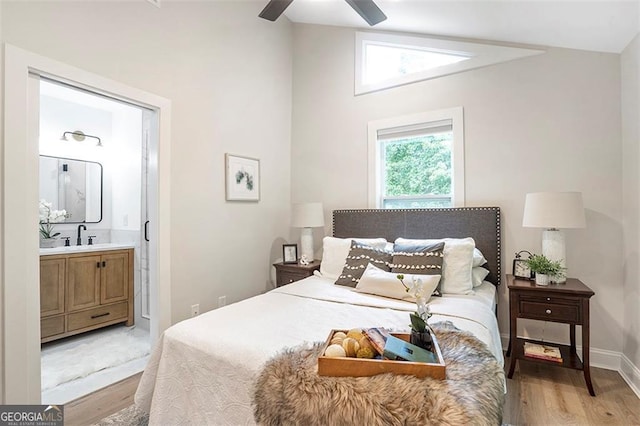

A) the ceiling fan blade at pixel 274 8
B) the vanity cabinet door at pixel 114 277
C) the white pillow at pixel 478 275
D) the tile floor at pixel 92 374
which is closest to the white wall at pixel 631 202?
the white pillow at pixel 478 275

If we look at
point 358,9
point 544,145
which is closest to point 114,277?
point 358,9

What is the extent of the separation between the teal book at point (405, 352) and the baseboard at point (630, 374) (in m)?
2.03

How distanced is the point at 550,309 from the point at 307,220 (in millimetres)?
2201

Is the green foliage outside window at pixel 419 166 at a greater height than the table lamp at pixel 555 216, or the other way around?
the green foliage outside window at pixel 419 166

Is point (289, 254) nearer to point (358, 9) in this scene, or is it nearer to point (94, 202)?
point (358, 9)

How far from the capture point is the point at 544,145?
267 cm

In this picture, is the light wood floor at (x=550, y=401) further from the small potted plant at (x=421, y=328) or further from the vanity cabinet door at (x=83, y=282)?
the vanity cabinet door at (x=83, y=282)

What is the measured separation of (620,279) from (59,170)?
223 inches

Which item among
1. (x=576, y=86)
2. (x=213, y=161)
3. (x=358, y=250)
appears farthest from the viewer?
(x=213, y=161)

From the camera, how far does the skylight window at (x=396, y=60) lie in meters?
3.19

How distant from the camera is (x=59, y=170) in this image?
12.1ft

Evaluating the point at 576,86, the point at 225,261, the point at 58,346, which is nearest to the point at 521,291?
the point at 576,86

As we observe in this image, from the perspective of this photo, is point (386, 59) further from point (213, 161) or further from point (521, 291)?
point (521, 291)

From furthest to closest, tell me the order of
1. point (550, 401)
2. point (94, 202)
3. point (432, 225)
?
1. point (94, 202)
2. point (432, 225)
3. point (550, 401)
